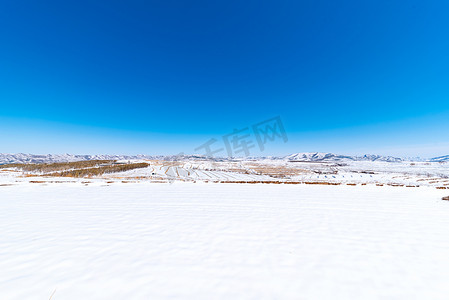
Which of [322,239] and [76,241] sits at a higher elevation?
[76,241]

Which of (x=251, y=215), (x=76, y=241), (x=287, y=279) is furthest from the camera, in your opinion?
(x=251, y=215)

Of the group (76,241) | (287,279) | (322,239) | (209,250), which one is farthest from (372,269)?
(76,241)

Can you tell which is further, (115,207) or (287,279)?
(115,207)

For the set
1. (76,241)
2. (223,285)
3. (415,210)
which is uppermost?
(76,241)

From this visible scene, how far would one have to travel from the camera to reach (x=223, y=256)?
3832 mm

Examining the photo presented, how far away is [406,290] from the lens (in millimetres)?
2830

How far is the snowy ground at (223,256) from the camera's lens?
2820 mm

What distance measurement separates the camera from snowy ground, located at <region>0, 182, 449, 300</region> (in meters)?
2.82

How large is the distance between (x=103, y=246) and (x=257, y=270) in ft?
12.2

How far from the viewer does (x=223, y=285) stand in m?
2.90

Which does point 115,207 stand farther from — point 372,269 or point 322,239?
point 372,269

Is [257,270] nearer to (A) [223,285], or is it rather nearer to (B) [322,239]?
(A) [223,285]

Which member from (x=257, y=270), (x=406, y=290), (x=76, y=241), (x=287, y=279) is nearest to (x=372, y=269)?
(x=406, y=290)

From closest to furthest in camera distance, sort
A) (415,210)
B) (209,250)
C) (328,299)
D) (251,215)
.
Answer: (328,299) < (209,250) < (251,215) < (415,210)
